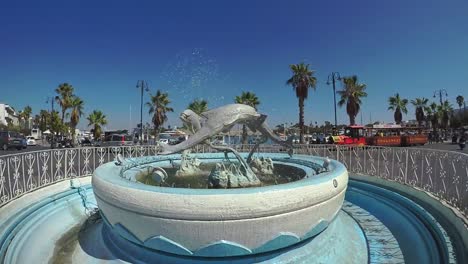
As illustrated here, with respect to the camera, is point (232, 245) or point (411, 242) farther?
point (411, 242)

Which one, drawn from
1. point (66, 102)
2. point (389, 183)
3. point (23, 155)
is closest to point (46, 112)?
point (66, 102)

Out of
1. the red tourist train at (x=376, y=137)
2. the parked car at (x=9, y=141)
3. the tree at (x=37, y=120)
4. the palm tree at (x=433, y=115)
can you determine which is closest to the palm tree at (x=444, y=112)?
the palm tree at (x=433, y=115)

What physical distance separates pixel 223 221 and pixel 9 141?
1326 inches

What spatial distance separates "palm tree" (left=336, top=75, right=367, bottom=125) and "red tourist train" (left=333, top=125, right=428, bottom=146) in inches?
106

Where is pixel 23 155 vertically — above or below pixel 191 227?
above

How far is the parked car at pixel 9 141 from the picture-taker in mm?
29694

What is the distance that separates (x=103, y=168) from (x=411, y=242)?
6.27 meters

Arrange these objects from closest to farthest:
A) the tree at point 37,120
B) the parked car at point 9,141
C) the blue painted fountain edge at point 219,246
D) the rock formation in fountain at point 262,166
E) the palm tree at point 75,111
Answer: the blue painted fountain edge at point 219,246 → the rock formation in fountain at point 262,166 → the parked car at point 9,141 → the palm tree at point 75,111 → the tree at point 37,120

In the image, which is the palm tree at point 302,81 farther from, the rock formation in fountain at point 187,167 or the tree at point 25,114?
the tree at point 25,114

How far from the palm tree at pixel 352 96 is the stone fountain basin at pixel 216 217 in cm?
3395

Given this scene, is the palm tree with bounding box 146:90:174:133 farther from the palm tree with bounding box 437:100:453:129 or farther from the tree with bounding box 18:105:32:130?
the tree with bounding box 18:105:32:130

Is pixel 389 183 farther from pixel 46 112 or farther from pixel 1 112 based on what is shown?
pixel 1 112

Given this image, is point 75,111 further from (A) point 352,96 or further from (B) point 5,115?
(B) point 5,115

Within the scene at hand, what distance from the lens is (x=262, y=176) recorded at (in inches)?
321
